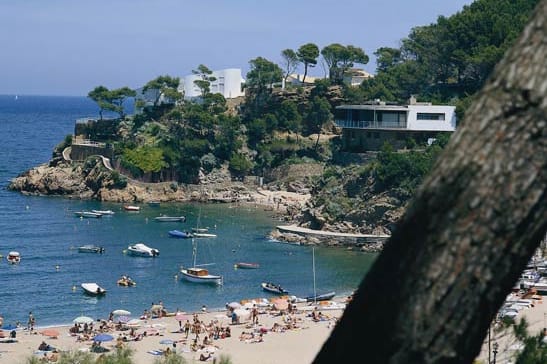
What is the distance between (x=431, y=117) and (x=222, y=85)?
904 inches

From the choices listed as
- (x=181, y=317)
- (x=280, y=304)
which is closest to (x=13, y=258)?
(x=181, y=317)

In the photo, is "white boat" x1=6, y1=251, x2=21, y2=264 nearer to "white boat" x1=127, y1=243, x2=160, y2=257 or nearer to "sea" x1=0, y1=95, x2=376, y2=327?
"sea" x1=0, y1=95, x2=376, y2=327

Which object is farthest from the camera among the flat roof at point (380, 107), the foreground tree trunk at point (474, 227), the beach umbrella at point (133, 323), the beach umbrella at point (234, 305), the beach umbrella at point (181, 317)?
the flat roof at point (380, 107)

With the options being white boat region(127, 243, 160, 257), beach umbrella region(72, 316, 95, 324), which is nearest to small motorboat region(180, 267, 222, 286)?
white boat region(127, 243, 160, 257)

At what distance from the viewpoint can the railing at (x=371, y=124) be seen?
60.7m

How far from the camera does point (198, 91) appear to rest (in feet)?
251

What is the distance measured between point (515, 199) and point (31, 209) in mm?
59195

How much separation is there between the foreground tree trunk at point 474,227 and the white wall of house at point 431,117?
187ft

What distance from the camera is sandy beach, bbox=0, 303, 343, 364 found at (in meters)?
29.0

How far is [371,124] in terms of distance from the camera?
62.9 meters

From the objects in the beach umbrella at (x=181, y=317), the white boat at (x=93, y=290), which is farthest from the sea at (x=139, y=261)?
the beach umbrella at (x=181, y=317)

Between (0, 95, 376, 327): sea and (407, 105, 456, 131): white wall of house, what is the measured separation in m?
10.7

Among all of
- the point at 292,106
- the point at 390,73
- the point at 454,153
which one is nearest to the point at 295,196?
the point at 292,106

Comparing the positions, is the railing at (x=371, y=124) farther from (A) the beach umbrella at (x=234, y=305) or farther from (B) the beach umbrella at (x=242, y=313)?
(B) the beach umbrella at (x=242, y=313)
